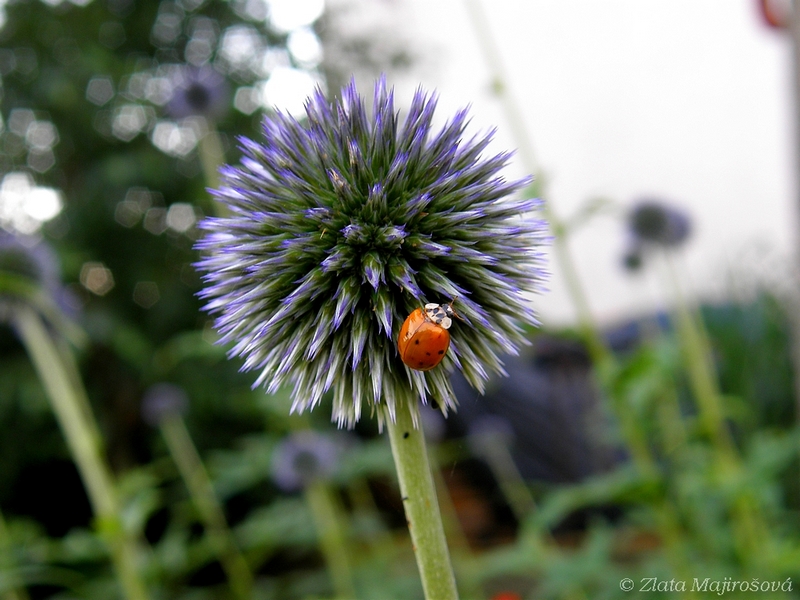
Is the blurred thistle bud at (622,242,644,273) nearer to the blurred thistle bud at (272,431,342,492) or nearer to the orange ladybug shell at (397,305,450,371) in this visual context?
the blurred thistle bud at (272,431,342,492)

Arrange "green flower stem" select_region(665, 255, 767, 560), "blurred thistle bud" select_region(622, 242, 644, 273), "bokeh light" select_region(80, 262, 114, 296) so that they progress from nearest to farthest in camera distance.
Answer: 1. "green flower stem" select_region(665, 255, 767, 560)
2. "blurred thistle bud" select_region(622, 242, 644, 273)
3. "bokeh light" select_region(80, 262, 114, 296)

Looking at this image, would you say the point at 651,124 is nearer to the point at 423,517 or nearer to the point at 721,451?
the point at 721,451

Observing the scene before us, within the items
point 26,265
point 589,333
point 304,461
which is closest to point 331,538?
point 304,461

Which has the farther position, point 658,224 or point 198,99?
point 198,99

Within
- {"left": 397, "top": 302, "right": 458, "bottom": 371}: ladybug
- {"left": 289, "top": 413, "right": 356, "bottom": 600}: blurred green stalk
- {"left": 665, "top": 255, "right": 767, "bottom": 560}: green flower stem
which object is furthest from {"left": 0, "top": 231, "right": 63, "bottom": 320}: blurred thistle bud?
{"left": 665, "top": 255, "right": 767, "bottom": 560}: green flower stem

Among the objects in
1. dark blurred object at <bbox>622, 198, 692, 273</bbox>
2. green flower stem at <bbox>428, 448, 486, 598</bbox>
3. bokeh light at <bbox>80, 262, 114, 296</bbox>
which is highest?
bokeh light at <bbox>80, 262, 114, 296</bbox>

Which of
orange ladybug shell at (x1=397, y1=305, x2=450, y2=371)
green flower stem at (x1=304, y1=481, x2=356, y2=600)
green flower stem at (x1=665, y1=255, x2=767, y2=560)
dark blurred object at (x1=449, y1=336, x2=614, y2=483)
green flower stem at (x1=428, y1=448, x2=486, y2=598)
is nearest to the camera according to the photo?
orange ladybug shell at (x1=397, y1=305, x2=450, y2=371)
